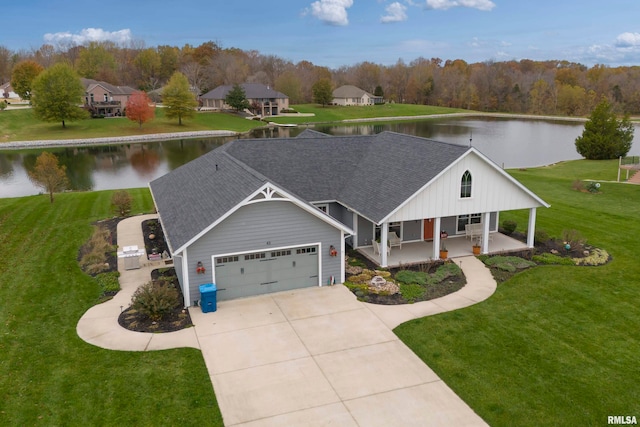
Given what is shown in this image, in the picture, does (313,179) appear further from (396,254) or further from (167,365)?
(167,365)

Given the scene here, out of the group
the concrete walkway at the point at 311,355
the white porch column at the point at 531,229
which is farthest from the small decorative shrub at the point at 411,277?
the white porch column at the point at 531,229

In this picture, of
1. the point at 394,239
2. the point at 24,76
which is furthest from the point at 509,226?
the point at 24,76

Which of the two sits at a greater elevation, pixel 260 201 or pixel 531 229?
pixel 260 201

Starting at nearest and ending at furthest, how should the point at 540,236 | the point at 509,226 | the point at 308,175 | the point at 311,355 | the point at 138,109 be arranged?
1. the point at 311,355
2. the point at 540,236
3. the point at 308,175
4. the point at 509,226
5. the point at 138,109

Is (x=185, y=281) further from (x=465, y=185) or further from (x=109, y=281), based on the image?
(x=465, y=185)

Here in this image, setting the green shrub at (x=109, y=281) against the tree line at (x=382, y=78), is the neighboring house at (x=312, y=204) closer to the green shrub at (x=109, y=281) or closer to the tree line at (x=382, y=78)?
the green shrub at (x=109, y=281)

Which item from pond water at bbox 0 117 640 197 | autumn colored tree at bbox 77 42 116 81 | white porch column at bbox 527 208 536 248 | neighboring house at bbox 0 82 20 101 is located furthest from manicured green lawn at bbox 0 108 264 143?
white porch column at bbox 527 208 536 248

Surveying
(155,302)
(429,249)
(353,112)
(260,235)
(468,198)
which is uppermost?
(353,112)
